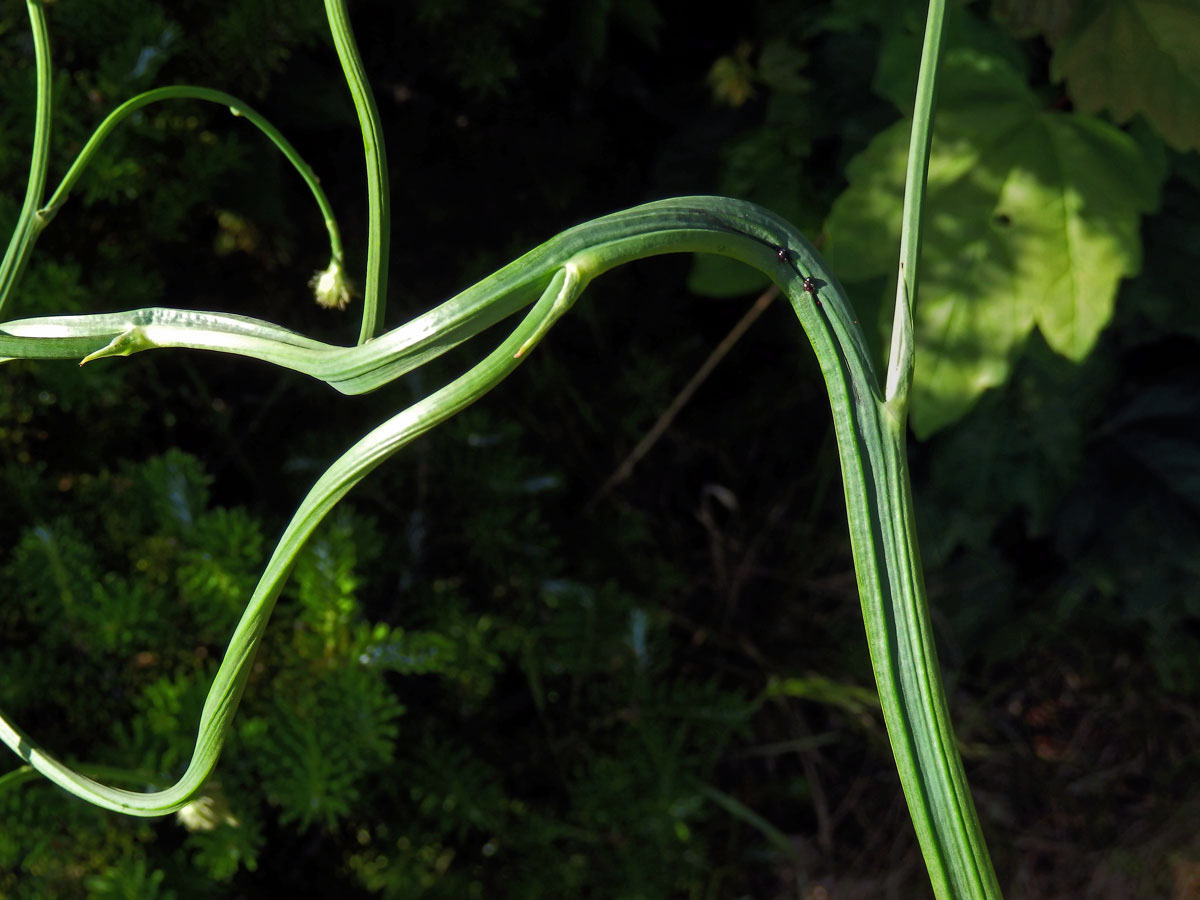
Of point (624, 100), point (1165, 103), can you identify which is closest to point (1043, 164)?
point (1165, 103)

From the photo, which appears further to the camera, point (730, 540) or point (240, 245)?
point (730, 540)

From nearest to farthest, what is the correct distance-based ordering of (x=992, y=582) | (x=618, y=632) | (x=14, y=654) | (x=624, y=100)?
(x=14, y=654) → (x=618, y=632) → (x=624, y=100) → (x=992, y=582)

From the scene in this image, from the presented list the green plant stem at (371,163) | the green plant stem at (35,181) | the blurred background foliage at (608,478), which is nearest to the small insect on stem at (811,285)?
the green plant stem at (371,163)

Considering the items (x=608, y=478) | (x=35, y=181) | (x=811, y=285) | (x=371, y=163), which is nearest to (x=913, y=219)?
(x=811, y=285)

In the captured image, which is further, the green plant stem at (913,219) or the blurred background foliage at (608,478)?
the blurred background foliage at (608,478)

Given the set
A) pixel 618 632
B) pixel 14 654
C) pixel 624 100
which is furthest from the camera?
pixel 624 100

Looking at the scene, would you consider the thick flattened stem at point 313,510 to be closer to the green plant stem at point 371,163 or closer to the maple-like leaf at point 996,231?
the green plant stem at point 371,163

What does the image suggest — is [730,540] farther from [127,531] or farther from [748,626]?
[127,531]
